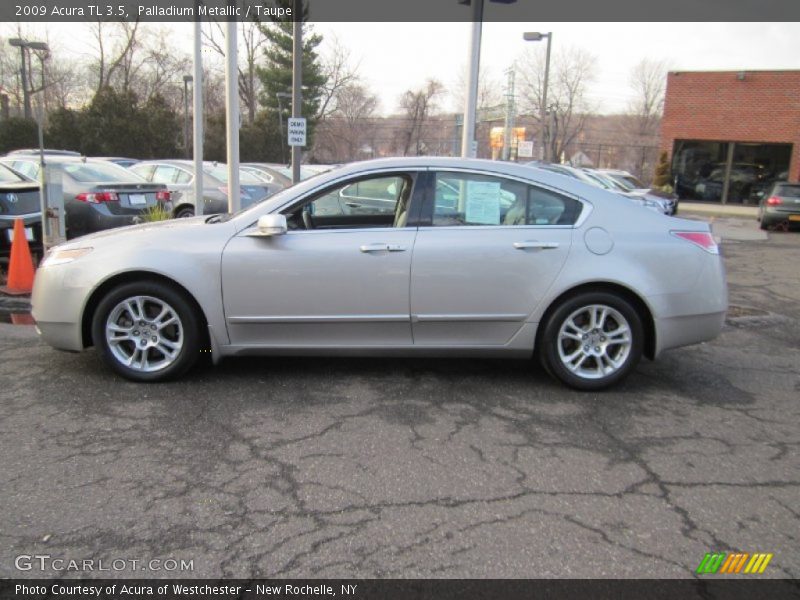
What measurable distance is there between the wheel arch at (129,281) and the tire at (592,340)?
7.98ft

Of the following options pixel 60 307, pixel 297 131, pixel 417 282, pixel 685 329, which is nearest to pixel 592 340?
pixel 685 329

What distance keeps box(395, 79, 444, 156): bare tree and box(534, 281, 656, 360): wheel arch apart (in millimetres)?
42953

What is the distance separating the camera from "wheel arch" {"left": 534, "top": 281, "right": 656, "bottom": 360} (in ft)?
14.6

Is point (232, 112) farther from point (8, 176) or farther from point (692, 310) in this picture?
point (692, 310)

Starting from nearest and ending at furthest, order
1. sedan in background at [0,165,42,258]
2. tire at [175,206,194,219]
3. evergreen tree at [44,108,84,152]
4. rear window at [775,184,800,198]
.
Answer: sedan in background at [0,165,42,258] → tire at [175,206,194,219] → rear window at [775,184,800,198] → evergreen tree at [44,108,84,152]

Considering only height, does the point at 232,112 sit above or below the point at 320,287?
above

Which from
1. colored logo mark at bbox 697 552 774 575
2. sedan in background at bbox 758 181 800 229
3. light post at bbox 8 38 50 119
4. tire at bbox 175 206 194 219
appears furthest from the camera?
sedan in background at bbox 758 181 800 229

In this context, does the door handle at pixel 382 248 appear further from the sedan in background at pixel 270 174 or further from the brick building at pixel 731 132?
the brick building at pixel 731 132

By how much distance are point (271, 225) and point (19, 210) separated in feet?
17.8

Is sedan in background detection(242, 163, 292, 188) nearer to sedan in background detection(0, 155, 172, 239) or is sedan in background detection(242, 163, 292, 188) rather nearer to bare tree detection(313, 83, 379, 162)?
sedan in background detection(0, 155, 172, 239)

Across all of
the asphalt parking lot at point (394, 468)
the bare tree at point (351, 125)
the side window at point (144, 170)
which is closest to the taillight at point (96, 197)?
the side window at point (144, 170)

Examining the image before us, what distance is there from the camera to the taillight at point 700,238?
14.8 feet

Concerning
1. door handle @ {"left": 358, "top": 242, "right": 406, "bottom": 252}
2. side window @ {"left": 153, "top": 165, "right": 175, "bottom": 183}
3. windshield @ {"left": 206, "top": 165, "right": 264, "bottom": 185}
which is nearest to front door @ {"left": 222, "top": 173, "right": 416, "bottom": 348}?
door handle @ {"left": 358, "top": 242, "right": 406, "bottom": 252}

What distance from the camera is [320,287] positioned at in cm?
436
